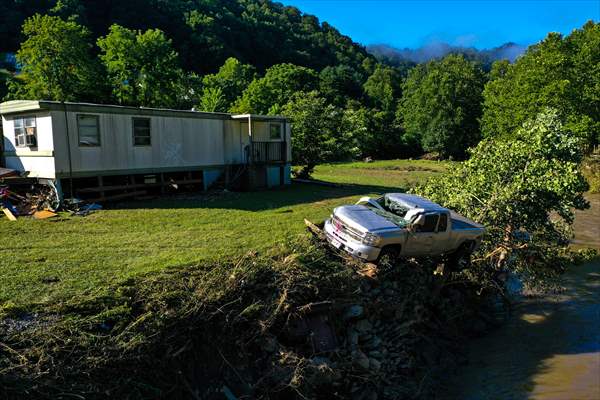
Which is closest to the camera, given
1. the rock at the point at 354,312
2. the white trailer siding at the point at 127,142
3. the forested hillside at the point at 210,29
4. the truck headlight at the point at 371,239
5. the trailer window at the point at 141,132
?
the rock at the point at 354,312

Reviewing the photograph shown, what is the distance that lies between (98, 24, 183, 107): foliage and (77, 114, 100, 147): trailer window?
67.1ft

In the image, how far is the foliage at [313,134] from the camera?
90.5 feet

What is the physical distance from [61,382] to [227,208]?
442 inches

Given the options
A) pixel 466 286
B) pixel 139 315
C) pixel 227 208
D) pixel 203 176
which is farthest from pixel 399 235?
pixel 203 176

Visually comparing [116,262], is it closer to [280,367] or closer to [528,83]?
[280,367]

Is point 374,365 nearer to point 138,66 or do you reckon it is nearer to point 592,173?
point 138,66

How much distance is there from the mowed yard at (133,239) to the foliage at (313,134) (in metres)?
8.28

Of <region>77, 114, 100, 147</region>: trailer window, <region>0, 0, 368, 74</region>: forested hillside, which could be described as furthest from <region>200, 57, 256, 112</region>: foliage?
<region>77, 114, 100, 147</region>: trailer window

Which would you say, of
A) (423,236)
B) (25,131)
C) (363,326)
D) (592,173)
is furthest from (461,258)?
(592,173)

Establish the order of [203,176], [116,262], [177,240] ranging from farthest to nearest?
[203,176] < [177,240] < [116,262]

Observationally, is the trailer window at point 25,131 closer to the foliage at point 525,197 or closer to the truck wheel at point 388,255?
the truck wheel at point 388,255

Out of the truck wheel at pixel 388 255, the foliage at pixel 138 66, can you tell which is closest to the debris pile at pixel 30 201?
the truck wheel at pixel 388 255

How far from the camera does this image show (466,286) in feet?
43.7

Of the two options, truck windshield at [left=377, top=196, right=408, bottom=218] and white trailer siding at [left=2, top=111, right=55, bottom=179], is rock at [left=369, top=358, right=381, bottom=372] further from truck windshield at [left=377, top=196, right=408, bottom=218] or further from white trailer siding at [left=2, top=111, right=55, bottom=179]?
white trailer siding at [left=2, top=111, right=55, bottom=179]
